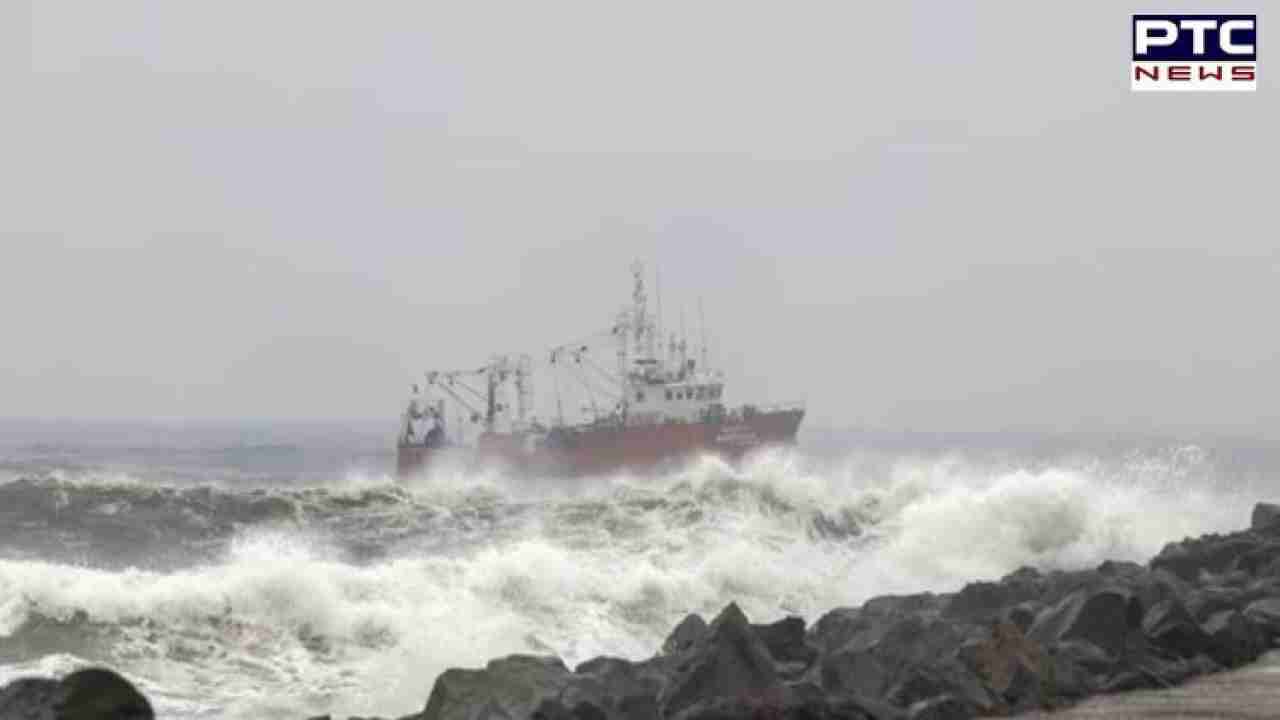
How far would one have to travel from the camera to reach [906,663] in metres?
10.7

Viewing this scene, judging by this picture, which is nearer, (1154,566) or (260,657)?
(260,657)

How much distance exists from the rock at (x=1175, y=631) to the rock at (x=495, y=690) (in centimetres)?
468

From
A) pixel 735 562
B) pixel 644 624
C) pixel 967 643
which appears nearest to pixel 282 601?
pixel 644 624

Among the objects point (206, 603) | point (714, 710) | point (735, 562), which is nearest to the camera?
point (714, 710)

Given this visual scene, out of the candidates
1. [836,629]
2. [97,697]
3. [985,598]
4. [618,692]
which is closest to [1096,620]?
[836,629]

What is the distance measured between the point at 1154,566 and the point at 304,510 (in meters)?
18.8

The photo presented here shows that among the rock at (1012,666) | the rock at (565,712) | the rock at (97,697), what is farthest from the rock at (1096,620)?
the rock at (97,697)

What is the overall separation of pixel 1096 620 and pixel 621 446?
45612 mm

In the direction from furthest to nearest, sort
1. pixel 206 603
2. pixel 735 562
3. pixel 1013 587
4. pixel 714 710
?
pixel 735 562, pixel 206 603, pixel 1013 587, pixel 714 710

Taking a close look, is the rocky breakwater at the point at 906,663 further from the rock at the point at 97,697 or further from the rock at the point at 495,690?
the rock at the point at 97,697

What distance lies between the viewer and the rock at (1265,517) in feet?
64.3

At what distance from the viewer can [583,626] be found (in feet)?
58.5

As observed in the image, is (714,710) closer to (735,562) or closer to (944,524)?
(735,562)

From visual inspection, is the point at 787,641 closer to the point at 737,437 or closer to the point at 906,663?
the point at 906,663
